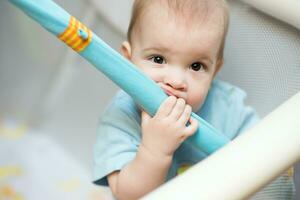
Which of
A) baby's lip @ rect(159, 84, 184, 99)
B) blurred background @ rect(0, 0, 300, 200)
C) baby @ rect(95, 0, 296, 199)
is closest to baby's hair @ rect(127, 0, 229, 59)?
baby @ rect(95, 0, 296, 199)

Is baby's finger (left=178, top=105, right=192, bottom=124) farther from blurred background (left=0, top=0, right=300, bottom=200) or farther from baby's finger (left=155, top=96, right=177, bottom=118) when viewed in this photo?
blurred background (left=0, top=0, right=300, bottom=200)

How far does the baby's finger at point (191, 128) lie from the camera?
62 cm

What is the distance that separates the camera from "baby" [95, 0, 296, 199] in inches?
24.8

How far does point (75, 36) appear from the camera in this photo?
543 mm

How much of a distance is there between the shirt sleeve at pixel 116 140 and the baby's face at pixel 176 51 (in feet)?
0.31

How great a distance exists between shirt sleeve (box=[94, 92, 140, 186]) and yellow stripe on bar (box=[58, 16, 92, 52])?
218 mm

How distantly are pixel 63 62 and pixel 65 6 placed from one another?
0.13 metres

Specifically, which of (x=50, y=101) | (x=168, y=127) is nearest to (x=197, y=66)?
(x=168, y=127)

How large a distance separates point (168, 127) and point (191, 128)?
0.10 ft

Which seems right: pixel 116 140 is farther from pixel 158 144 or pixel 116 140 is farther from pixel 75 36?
pixel 75 36

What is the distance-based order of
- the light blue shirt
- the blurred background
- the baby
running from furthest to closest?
the blurred background
the light blue shirt
the baby

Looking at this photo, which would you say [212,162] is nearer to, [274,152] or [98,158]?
[274,152]

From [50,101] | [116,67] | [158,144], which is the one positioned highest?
[116,67]

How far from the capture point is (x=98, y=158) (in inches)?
29.6
